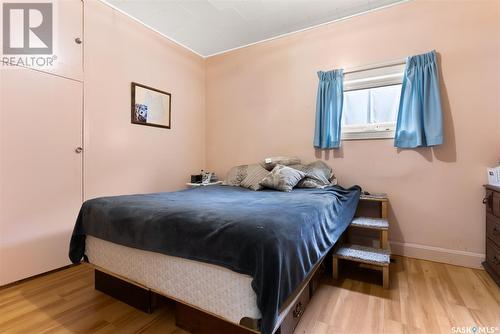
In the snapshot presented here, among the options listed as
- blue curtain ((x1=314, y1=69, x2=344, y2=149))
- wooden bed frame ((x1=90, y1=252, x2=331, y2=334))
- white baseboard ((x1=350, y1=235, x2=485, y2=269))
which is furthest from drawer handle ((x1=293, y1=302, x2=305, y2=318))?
blue curtain ((x1=314, y1=69, x2=344, y2=149))

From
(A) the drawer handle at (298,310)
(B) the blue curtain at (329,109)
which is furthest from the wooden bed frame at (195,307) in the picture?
(B) the blue curtain at (329,109)

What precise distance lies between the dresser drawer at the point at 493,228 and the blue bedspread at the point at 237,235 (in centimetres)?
129

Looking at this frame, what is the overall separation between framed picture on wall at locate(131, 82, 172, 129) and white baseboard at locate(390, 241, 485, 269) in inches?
123

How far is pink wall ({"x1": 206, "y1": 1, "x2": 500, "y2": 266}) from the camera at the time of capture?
7.29 feet

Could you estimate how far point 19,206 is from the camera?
198 centimetres

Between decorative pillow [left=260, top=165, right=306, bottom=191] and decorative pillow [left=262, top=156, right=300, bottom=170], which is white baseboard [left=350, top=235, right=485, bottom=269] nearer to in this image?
decorative pillow [left=260, top=165, right=306, bottom=191]

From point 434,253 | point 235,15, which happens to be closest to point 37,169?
point 235,15

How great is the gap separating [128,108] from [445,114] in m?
3.35

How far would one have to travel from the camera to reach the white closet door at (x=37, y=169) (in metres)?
1.91

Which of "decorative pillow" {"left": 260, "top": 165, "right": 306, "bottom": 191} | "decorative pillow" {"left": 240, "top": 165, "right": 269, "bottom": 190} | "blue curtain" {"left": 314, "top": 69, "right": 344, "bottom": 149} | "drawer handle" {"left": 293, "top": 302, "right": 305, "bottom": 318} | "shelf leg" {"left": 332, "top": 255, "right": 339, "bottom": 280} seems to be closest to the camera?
"drawer handle" {"left": 293, "top": 302, "right": 305, "bottom": 318}

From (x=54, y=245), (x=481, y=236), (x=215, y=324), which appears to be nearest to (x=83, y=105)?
(x=54, y=245)

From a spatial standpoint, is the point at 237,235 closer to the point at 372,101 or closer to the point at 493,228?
the point at 493,228

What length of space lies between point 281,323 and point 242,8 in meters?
2.92

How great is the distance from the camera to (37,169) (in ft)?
6.81
